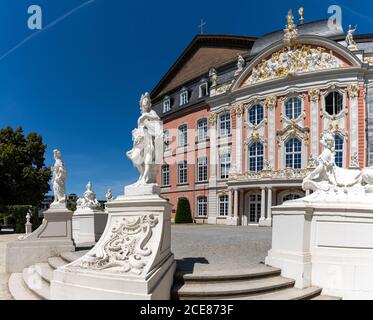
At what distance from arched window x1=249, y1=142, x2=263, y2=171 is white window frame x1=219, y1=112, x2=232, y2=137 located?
287 centimetres

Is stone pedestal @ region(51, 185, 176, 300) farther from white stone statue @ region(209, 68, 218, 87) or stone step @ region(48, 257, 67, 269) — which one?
white stone statue @ region(209, 68, 218, 87)

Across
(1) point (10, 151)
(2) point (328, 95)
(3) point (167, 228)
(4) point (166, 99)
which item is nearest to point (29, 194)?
(1) point (10, 151)

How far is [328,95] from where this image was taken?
24.1m

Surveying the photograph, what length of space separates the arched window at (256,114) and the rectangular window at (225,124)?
228 centimetres

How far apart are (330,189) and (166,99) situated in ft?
106

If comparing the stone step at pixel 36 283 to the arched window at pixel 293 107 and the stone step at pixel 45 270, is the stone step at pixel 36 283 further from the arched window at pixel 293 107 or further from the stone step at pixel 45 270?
the arched window at pixel 293 107

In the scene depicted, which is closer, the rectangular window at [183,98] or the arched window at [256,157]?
the arched window at [256,157]

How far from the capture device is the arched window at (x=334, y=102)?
23750mm

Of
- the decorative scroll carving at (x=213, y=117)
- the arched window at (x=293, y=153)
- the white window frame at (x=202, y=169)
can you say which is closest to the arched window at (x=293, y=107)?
the arched window at (x=293, y=153)

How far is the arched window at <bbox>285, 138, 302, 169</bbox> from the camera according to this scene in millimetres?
24656

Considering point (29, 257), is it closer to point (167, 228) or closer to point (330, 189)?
point (167, 228)

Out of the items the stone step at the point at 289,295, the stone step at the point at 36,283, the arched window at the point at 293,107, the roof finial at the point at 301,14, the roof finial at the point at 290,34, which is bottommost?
the stone step at the point at 36,283

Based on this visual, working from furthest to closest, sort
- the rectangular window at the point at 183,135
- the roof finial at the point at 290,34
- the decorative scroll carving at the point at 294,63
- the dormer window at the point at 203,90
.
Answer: the rectangular window at the point at 183,135 < the dormer window at the point at 203,90 < the roof finial at the point at 290,34 < the decorative scroll carving at the point at 294,63
